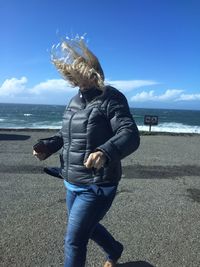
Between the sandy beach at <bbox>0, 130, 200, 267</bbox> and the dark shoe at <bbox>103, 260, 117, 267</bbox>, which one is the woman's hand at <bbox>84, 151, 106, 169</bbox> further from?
the sandy beach at <bbox>0, 130, 200, 267</bbox>

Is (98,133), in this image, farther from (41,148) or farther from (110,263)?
(110,263)

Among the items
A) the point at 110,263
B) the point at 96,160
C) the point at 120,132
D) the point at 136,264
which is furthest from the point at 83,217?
the point at 136,264

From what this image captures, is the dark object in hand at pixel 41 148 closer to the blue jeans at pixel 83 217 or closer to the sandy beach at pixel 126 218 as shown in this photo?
the blue jeans at pixel 83 217

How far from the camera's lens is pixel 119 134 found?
9.28 ft

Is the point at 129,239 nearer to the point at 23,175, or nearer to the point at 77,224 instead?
the point at 77,224

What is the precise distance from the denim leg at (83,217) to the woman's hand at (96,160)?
0.36 metres

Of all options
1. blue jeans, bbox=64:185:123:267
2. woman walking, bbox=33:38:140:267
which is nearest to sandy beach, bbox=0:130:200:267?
blue jeans, bbox=64:185:123:267

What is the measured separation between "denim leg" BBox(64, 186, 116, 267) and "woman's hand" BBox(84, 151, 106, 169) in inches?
14.2

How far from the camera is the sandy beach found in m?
4.21

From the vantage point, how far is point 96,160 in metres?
2.68

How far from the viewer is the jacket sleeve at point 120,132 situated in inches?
108

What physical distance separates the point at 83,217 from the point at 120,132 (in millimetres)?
698

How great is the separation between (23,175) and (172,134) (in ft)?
46.3

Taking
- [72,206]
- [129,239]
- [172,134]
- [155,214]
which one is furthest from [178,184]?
[172,134]
